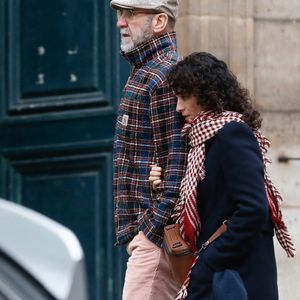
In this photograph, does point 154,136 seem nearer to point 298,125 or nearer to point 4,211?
point 298,125

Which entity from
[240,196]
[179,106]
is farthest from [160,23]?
[240,196]

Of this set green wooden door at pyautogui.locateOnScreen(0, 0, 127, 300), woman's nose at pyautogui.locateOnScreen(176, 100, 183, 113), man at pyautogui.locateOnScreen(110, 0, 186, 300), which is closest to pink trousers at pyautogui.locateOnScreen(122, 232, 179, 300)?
man at pyautogui.locateOnScreen(110, 0, 186, 300)

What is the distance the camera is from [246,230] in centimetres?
639

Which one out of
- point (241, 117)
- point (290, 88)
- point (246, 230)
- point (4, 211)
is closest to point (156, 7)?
point (241, 117)

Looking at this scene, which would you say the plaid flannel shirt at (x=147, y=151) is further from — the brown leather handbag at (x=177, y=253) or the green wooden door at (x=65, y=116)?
the green wooden door at (x=65, y=116)

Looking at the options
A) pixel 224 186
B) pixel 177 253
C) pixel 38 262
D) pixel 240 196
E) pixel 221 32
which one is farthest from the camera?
pixel 221 32

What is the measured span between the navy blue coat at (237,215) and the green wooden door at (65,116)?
236 centimetres

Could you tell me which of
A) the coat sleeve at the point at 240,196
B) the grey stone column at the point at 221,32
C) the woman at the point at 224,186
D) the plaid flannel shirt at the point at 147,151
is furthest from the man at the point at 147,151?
the grey stone column at the point at 221,32

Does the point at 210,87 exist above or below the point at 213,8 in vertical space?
below

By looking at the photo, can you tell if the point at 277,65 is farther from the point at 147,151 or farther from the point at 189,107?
the point at 189,107

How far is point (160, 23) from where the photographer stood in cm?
714

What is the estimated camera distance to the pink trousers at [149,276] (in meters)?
6.80

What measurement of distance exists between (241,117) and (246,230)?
0.50 m

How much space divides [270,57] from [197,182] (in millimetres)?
2609
